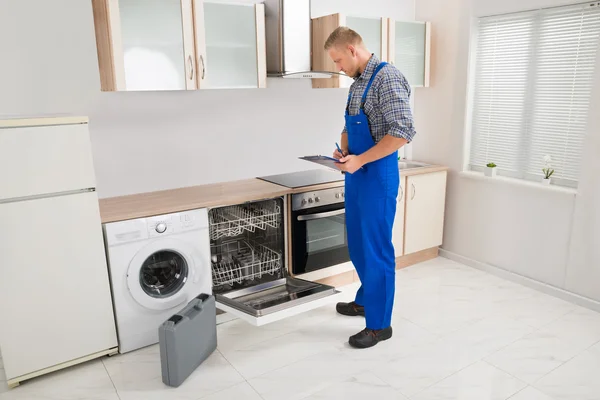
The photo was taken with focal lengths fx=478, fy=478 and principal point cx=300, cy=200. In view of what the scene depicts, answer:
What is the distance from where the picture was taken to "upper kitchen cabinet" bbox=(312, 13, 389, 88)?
328cm

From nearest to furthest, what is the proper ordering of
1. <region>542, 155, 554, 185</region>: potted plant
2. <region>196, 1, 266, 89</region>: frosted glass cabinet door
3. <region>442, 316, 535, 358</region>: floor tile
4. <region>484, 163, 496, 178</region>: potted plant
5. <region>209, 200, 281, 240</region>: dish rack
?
<region>442, 316, 535, 358</region>: floor tile
<region>196, 1, 266, 89</region>: frosted glass cabinet door
<region>209, 200, 281, 240</region>: dish rack
<region>542, 155, 554, 185</region>: potted plant
<region>484, 163, 496, 178</region>: potted plant

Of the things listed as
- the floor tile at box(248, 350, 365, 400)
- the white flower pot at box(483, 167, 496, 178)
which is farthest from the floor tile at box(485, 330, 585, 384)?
the white flower pot at box(483, 167, 496, 178)

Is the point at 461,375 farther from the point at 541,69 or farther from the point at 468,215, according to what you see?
the point at 541,69

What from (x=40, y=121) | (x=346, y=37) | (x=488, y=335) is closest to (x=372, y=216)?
(x=346, y=37)

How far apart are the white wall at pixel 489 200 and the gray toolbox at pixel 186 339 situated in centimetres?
229

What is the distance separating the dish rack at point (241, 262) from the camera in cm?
307

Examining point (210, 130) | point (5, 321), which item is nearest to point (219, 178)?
point (210, 130)

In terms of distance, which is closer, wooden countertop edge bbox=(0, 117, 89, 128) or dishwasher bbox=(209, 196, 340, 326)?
wooden countertop edge bbox=(0, 117, 89, 128)

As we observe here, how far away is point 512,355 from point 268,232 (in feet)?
5.34

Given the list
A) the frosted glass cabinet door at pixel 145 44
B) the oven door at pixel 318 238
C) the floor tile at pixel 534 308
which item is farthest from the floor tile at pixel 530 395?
the frosted glass cabinet door at pixel 145 44

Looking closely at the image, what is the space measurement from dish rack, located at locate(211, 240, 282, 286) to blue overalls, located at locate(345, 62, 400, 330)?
0.66 metres

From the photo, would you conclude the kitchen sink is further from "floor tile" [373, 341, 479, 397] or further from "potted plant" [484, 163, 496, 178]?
"floor tile" [373, 341, 479, 397]

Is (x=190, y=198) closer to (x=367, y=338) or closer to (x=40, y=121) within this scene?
(x=40, y=121)

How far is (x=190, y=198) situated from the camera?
9.55 feet
